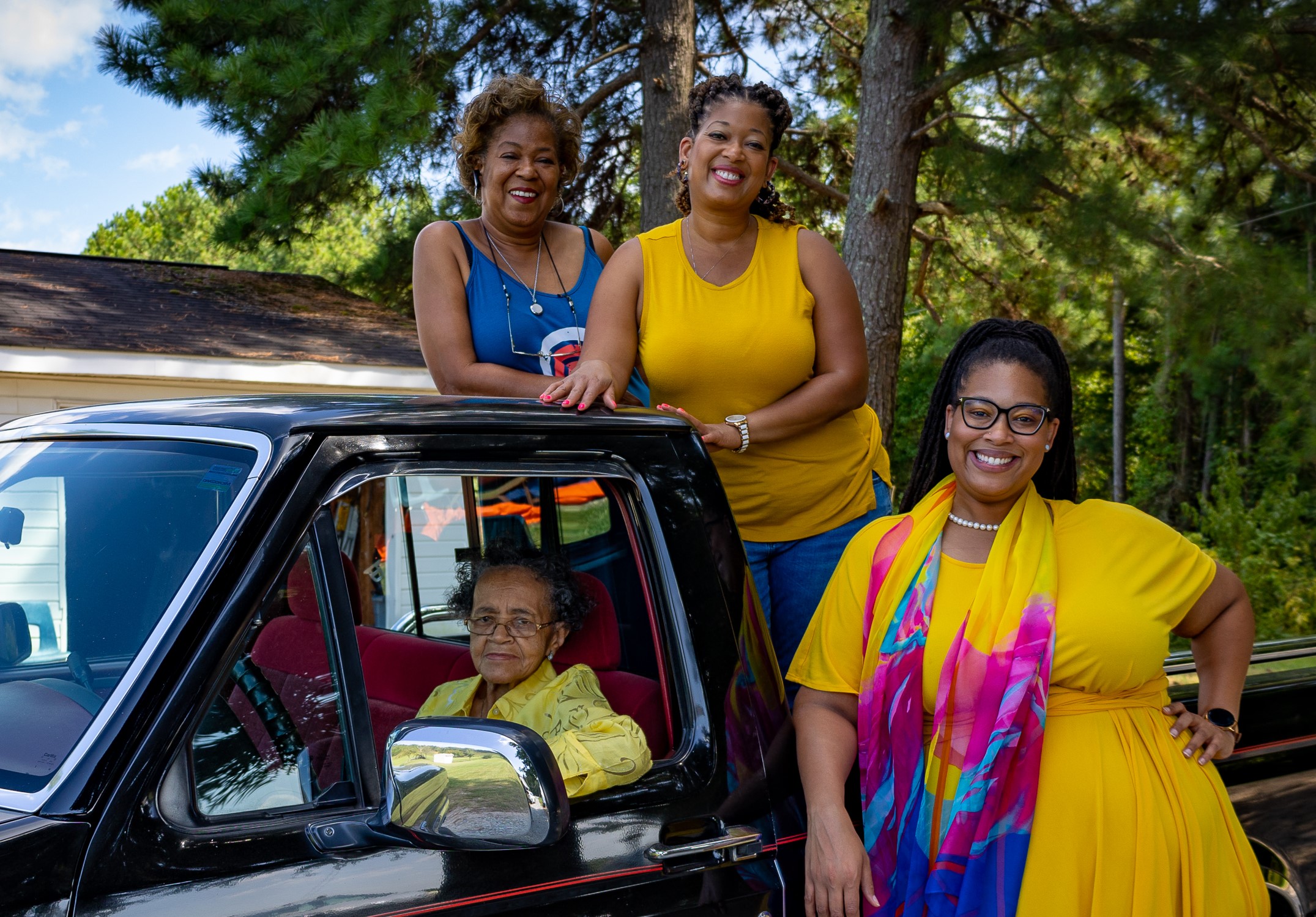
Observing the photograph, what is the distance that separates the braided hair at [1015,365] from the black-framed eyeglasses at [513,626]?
2.79ft

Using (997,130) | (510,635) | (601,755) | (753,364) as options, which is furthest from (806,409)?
(997,130)

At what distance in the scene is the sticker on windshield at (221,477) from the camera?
1.72 m

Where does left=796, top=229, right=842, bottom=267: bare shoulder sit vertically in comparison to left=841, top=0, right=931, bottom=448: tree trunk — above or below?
below

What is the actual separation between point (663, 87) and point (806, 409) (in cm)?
781

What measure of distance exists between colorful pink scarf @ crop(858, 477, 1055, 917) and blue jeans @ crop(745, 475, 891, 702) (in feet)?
2.52

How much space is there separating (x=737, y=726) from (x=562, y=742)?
324 millimetres

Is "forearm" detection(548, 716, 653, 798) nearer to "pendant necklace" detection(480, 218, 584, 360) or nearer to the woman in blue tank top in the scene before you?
the woman in blue tank top

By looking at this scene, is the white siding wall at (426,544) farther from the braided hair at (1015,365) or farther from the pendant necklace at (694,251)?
the braided hair at (1015,365)

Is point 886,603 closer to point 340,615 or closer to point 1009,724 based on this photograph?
point 1009,724

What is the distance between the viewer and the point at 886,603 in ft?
7.54

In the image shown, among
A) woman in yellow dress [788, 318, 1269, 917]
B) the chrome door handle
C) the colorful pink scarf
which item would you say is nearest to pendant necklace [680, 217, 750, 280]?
woman in yellow dress [788, 318, 1269, 917]

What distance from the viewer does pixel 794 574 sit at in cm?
306

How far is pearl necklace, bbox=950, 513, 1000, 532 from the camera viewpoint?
7.91 feet

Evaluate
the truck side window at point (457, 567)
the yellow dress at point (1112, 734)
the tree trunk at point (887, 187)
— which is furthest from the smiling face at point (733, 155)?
the tree trunk at point (887, 187)
